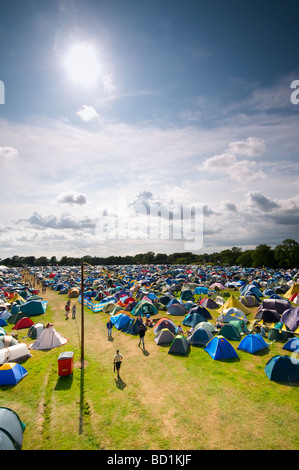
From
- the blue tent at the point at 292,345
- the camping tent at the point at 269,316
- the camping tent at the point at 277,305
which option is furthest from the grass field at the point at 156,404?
the camping tent at the point at 277,305

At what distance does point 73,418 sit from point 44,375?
15.7ft

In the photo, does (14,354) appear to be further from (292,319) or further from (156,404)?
(292,319)

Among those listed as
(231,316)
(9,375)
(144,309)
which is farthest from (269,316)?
(9,375)

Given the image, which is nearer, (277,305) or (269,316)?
(269,316)

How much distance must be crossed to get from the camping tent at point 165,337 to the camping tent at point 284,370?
731cm

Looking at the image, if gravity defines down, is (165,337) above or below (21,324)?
above

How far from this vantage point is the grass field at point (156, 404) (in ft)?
26.9

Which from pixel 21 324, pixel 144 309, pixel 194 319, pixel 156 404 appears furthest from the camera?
pixel 144 309

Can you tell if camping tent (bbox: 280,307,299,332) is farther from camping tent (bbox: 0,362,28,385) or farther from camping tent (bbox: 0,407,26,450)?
camping tent (bbox: 0,362,28,385)

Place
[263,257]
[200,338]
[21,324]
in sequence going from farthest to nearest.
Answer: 1. [263,257]
2. [21,324]
3. [200,338]

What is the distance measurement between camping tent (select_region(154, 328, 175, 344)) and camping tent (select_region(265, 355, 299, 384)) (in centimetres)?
731

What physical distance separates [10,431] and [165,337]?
11.7 m

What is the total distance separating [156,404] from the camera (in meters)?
10.3

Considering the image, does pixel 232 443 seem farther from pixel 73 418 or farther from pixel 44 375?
pixel 44 375
